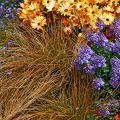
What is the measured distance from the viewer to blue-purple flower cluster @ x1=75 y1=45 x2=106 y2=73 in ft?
11.8

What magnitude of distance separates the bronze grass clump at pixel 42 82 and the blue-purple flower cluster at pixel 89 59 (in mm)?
180

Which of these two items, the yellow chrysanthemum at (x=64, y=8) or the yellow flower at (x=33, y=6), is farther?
the yellow flower at (x=33, y=6)

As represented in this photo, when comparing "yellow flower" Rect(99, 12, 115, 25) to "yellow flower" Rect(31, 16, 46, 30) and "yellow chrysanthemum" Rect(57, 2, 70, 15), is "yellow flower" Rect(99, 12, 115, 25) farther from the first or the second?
"yellow flower" Rect(31, 16, 46, 30)

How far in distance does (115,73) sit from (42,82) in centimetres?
67

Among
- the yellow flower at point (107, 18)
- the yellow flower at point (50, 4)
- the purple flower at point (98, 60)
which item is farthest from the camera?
the yellow flower at point (50, 4)

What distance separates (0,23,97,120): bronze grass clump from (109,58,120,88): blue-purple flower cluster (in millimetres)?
231

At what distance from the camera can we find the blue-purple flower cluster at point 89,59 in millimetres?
3596

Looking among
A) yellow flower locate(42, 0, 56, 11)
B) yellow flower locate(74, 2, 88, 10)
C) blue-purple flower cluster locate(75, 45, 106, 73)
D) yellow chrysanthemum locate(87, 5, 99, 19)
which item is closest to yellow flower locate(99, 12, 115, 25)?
yellow chrysanthemum locate(87, 5, 99, 19)

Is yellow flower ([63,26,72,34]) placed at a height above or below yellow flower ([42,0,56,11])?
below

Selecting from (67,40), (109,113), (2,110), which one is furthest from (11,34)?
(109,113)

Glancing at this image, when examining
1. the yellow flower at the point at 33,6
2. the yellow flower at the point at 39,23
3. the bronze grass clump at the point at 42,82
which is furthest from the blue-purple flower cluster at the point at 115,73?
the yellow flower at the point at 33,6

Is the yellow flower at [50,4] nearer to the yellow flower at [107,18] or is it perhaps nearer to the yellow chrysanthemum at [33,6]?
the yellow chrysanthemum at [33,6]

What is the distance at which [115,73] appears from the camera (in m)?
3.60

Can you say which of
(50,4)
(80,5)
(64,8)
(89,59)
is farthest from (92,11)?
(89,59)
